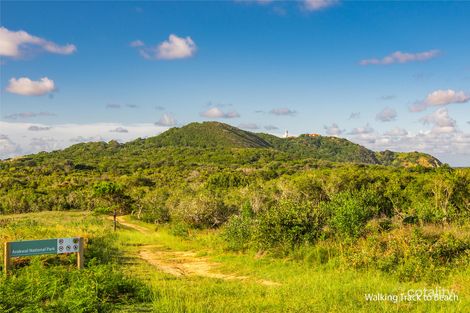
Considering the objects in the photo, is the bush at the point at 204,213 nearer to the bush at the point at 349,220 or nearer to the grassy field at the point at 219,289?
the bush at the point at 349,220

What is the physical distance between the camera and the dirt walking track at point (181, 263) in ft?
41.6

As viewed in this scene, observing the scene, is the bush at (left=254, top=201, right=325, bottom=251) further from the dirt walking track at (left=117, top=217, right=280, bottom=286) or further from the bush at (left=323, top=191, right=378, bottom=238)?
the dirt walking track at (left=117, top=217, right=280, bottom=286)

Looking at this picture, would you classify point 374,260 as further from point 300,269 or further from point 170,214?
point 170,214

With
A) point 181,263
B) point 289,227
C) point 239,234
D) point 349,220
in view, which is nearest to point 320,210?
point 349,220

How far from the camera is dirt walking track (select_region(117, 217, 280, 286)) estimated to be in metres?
12.7

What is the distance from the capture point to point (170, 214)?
1438 inches

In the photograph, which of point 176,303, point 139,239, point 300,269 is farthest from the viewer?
point 139,239

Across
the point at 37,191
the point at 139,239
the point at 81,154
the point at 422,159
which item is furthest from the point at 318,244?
the point at 422,159

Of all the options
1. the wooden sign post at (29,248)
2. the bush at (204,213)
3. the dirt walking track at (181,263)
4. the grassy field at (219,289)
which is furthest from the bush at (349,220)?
the bush at (204,213)

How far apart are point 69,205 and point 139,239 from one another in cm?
3306

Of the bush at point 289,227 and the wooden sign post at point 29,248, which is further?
the bush at point 289,227

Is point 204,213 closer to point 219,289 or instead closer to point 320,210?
point 320,210

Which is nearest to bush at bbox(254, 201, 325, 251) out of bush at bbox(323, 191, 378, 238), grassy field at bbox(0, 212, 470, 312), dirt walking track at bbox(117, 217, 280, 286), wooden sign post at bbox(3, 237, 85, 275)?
bush at bbox(323, 191, 378, 238)

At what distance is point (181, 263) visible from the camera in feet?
50.1
